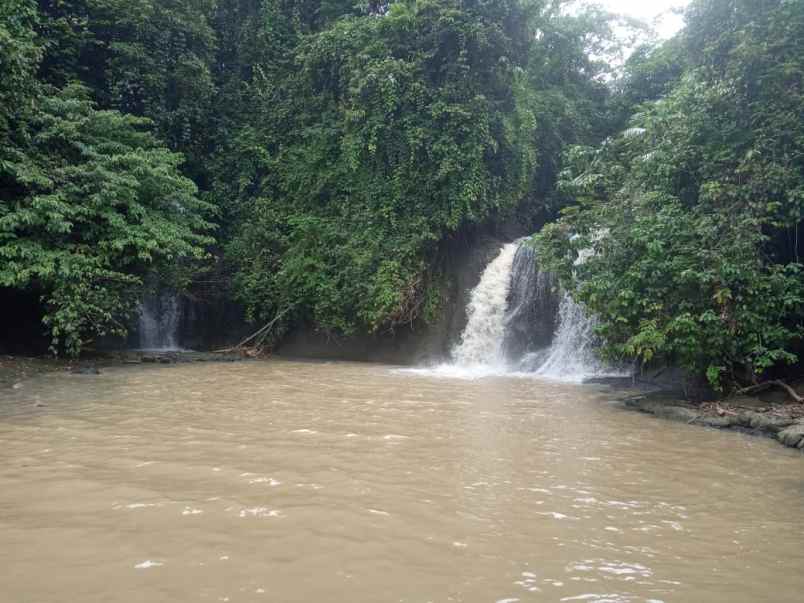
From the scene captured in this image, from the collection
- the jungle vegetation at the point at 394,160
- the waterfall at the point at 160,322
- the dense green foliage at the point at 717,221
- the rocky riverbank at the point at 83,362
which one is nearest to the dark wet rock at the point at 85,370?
the rocky riverbank at the point at 83,362

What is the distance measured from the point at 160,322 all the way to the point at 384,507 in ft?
58.2

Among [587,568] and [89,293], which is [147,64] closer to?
[89,293]

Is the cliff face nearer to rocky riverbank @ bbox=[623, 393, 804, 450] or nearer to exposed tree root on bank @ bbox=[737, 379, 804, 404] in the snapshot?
rocky riverbank @ bbox=[623, 393, 804, 450]

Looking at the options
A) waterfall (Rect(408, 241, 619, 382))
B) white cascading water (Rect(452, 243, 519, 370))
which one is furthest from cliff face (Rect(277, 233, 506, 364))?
waterfall (Rect(408, 241, 619, 382))

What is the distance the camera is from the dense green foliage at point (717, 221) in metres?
8.79

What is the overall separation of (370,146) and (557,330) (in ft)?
25.2

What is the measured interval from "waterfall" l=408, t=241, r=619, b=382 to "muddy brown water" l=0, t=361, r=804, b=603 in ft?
18.9

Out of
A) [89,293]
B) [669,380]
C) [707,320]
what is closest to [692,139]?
[707,320]

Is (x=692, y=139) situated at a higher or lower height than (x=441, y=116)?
lower

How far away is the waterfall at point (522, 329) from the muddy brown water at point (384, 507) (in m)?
5.76

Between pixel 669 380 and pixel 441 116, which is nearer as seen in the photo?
pixel 669 380

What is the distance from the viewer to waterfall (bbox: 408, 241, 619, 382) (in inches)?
553

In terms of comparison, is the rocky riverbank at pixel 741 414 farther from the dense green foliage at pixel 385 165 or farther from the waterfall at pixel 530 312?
the dense green foliage at pixel 385 165

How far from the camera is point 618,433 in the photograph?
7449 mm
